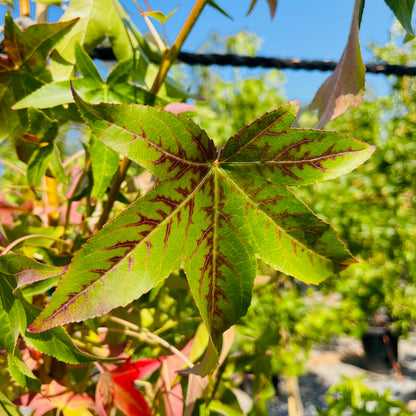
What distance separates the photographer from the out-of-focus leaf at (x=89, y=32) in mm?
333

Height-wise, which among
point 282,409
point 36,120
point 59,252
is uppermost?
point 36,120

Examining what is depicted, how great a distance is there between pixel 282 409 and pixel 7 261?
268 centimetres

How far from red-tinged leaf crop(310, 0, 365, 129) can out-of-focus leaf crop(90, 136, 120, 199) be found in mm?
146

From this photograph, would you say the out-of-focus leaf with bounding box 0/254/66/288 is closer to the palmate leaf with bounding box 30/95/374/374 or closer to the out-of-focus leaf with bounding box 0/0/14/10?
the palmate leaf with bounding box 30/95/374/374

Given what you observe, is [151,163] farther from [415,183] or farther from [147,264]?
[415,183]

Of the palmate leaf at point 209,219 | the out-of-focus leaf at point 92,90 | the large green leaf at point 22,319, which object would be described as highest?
the out-of-focus leaf at point 92,90

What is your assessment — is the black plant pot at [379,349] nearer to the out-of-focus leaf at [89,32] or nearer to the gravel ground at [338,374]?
the gravel ground at [338,374]

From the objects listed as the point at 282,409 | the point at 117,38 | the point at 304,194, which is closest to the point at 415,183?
the point at 304,194

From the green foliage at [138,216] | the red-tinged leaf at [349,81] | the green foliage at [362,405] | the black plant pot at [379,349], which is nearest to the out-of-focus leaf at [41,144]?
the green foliage at [138,216]

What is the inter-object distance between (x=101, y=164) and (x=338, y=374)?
244 centimetres

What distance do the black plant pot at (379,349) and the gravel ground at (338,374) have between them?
0.06m

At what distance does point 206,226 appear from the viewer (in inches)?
8.9

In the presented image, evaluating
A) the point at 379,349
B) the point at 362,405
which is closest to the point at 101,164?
the point at 362,405

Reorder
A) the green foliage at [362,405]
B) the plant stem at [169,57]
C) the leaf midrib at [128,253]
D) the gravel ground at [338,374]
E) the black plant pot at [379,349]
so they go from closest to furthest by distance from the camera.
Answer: the leaf midrib at [128,253]
the plant stem at [169,57]
the green foliage at [362,405]
the gravel ground at [338,374]
the black plant pot at [379,349]
